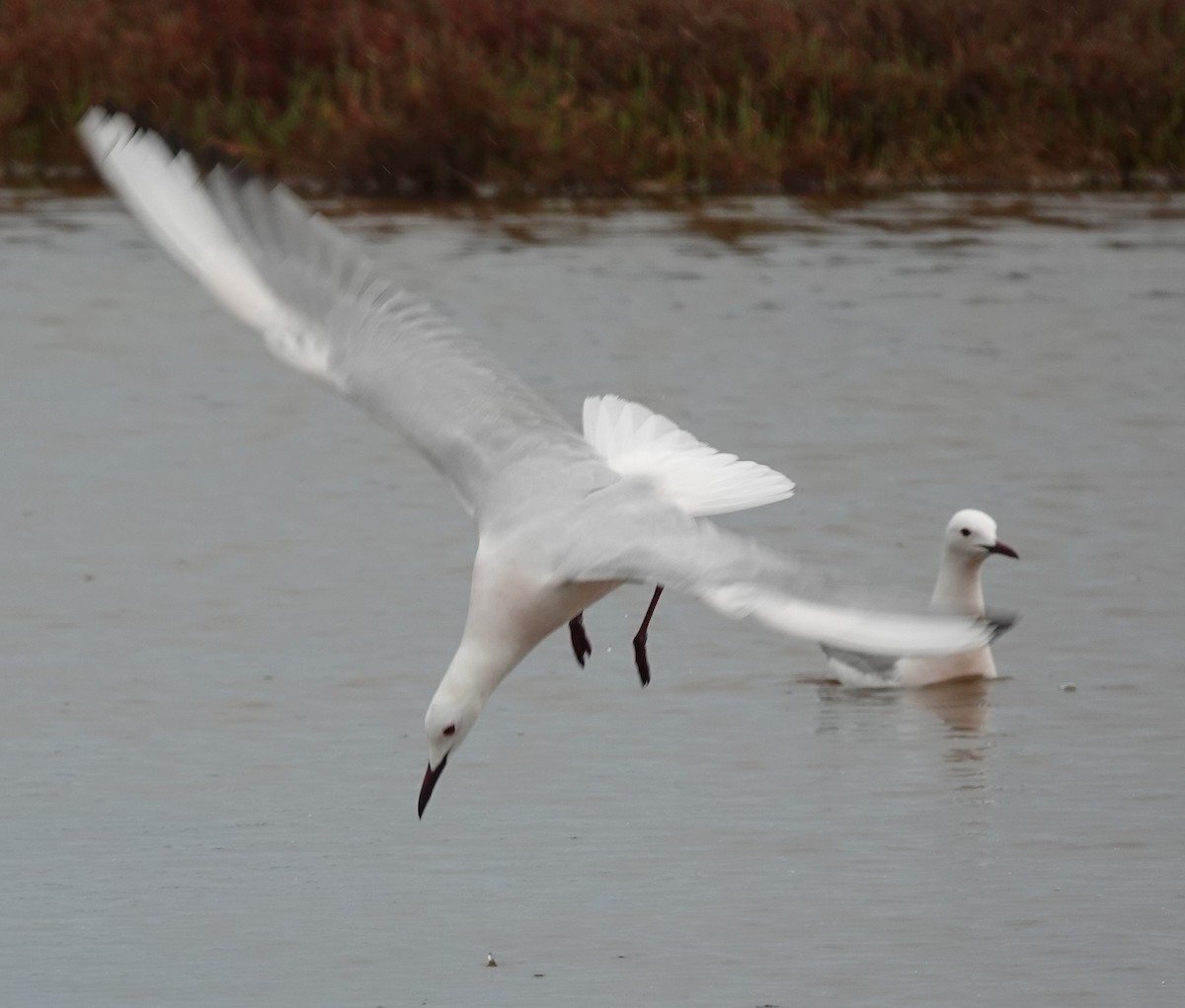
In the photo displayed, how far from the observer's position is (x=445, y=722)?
592 cm

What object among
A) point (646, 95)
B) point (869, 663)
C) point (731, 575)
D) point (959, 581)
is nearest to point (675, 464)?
point (731, 575)

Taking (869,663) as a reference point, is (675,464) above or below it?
above

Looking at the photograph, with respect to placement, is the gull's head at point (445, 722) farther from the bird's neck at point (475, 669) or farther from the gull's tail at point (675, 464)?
the gull's tail at point (675, 464)

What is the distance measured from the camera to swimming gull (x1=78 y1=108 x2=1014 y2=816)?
5992 mm

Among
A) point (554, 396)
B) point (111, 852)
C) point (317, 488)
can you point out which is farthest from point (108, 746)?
point (554, 396)

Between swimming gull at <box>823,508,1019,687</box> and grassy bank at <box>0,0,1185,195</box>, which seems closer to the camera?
swimming gull at <box>823,508,1019,687</box>

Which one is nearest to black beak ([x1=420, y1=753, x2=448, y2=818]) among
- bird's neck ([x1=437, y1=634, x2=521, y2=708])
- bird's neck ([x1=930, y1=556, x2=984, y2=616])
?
bird's neck ([x1=437, y1=634, x2=521, y2=708])

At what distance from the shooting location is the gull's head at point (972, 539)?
880cm

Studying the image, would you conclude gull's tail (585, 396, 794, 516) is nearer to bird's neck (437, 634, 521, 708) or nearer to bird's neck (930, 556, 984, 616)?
bird's neck (437, 634, 521, 708)

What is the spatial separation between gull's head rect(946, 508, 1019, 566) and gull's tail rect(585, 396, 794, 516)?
1.79m

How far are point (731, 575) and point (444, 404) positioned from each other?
1.48 metres

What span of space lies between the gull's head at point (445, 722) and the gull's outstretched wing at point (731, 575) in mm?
344

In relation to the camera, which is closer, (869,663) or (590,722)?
(590,722)

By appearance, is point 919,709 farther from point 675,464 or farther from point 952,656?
point 675,464
